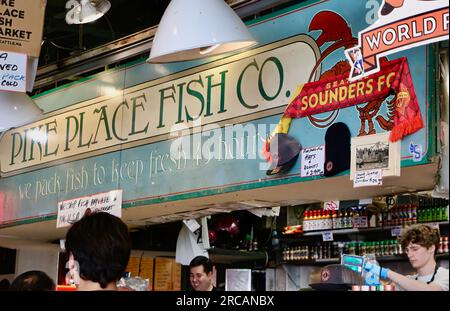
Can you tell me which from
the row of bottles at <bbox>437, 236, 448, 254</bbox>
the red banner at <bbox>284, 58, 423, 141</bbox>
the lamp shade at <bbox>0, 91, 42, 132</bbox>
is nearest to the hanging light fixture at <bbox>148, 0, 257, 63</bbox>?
the red banner at <bbox>284, 58, 423, 141</bbox>

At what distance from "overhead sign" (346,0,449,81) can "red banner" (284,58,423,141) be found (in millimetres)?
152

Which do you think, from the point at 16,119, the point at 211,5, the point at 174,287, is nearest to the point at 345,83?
the point at 211,5

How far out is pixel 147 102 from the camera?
16.3ft

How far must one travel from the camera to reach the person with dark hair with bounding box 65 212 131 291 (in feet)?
7.92

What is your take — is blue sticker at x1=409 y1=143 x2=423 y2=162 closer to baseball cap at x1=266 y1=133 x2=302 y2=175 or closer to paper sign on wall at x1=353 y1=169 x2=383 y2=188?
paper sign on wall at x1=353 y1=169 x2=383 y2=188

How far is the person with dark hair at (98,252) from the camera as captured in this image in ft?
7.92

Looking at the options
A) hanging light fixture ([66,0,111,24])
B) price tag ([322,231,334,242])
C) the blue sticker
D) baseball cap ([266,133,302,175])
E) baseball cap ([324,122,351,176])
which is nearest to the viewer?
the blue sticker

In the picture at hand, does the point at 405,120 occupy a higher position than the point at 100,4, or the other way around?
the point at 100,4

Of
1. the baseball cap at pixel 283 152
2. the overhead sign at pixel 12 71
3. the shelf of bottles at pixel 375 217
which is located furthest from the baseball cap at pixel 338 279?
the overhead sign at pixel 12 71

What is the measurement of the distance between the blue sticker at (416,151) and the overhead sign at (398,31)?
375 mm

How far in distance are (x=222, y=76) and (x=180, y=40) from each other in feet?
3.30

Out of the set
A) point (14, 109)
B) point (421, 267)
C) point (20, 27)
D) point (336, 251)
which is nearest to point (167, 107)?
point (14, 109)

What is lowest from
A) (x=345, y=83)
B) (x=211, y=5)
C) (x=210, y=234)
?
(x=210, y=234)
